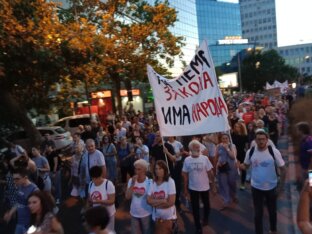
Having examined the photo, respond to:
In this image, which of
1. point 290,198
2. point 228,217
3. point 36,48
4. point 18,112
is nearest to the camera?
point 228,217

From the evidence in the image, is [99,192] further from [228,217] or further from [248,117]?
[248,117]

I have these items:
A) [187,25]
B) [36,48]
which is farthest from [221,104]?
[187,25]

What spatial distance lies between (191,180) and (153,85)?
5.65 feet

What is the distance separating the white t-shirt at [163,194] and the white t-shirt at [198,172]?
146cm

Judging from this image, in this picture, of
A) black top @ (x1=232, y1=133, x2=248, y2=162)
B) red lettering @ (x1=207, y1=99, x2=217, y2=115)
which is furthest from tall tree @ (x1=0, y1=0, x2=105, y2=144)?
red lettering @ (x1=207, y1=99, x2=217, y2=115)

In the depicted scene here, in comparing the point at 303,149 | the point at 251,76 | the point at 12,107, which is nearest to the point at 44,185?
the point at 303,149

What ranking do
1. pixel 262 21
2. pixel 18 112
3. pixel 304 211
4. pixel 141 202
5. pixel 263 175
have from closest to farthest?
1. pixel 304 211
2. pixel 141 202
3. pixel 263 175
4. pixel 18 112
5. pixel 262 21

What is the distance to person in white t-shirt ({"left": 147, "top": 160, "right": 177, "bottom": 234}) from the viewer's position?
18.7 feet

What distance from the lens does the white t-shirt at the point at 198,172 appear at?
7.23m

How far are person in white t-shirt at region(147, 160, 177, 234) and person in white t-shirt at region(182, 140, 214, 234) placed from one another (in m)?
1.46

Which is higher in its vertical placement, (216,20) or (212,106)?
(216,20)

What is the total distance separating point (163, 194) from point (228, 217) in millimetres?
2889

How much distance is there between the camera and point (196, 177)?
→ 7242 mm

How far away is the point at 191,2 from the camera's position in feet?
323
